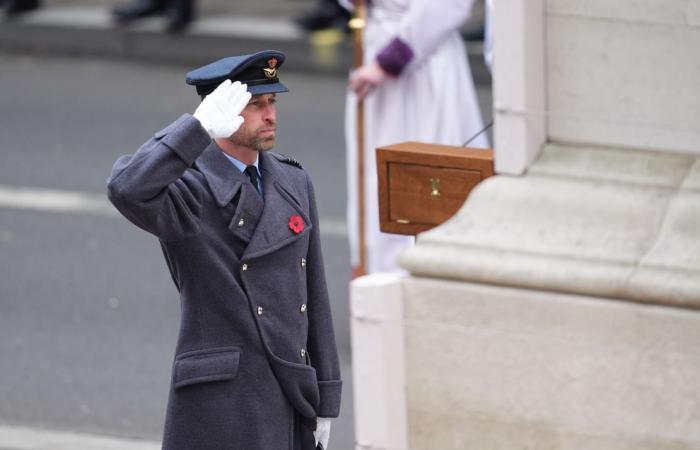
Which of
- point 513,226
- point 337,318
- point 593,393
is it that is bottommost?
point 337,318

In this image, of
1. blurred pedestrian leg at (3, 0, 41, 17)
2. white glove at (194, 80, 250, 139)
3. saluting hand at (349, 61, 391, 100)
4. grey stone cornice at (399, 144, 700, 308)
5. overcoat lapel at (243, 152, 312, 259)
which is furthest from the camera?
blurred pedestrian leg at (3, 0, 41, 17)

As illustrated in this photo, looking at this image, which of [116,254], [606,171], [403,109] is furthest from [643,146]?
[116,254]

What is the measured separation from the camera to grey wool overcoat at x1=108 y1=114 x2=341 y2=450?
4.68m

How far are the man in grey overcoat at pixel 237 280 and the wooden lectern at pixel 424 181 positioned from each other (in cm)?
51

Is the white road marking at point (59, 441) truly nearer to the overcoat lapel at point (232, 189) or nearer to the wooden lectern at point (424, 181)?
the wooden lectern at point (424, 181)

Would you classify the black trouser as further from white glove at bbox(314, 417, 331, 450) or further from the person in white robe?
the person in white robe

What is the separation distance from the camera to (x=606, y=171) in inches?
156

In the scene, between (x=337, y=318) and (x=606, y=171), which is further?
(x=337, y=318)

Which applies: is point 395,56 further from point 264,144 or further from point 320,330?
point 264,144

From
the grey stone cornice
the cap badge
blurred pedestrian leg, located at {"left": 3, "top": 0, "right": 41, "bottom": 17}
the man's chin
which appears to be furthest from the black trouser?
blurred pedestrian leg, located at {"left": 3, "top": 0, "right": 41, "bottom": 17}

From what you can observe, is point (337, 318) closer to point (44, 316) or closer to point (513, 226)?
point (44, 316)

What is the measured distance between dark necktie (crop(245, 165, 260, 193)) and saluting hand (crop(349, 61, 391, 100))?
125 inches

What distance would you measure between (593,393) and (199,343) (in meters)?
1.40

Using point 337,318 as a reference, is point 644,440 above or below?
above
